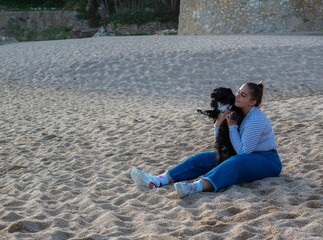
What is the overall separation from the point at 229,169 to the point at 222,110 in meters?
0.48

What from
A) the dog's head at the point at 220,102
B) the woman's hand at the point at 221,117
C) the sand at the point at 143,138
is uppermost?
the dog's head at the point at 220,102

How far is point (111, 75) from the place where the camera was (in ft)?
41.9

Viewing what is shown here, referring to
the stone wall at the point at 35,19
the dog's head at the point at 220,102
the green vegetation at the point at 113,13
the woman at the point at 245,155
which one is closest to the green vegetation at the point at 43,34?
the green vegetation at the point at 113,13

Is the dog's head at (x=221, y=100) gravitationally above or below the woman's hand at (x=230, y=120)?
above

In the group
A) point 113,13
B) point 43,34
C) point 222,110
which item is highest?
point 222,110

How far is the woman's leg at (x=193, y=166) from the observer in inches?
197

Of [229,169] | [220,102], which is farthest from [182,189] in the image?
[220,102]

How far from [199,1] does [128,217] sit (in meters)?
17.0

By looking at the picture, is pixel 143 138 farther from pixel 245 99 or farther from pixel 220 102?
pixel 245 99

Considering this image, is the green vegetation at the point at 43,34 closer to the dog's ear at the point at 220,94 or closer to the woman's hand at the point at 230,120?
the dog's ear at the point at 220,94

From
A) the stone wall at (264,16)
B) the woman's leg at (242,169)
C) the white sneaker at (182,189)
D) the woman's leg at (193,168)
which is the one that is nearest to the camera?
the white sneaker at (182,189)

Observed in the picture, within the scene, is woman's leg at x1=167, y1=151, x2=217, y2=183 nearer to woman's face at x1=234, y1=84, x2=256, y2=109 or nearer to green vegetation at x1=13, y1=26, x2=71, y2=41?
woman's face at x1=234, y1=84, x2=256, y2=109

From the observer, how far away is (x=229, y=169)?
4.64 m

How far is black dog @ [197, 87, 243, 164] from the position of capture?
4789 mm
